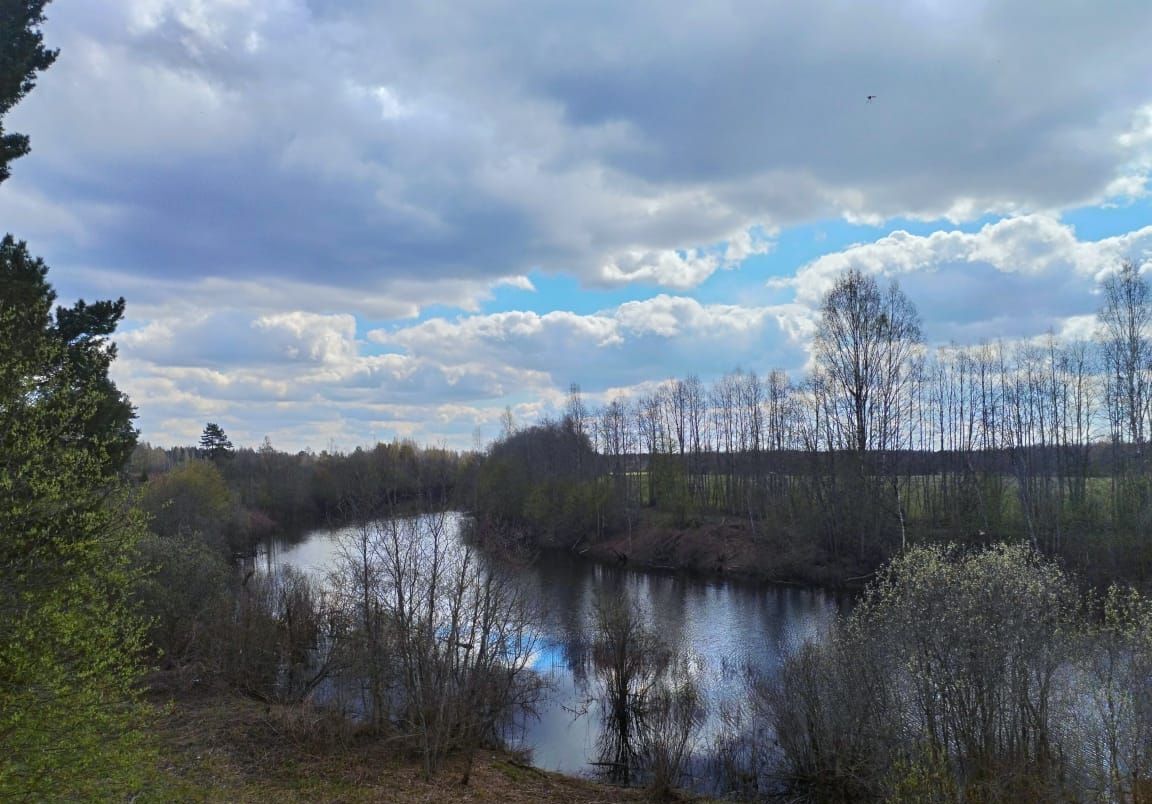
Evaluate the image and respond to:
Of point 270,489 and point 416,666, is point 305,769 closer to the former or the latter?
point 416,666

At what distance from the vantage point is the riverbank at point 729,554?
41125 mm

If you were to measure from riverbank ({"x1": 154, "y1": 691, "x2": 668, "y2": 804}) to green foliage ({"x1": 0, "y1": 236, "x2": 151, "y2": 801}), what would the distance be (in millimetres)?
3479

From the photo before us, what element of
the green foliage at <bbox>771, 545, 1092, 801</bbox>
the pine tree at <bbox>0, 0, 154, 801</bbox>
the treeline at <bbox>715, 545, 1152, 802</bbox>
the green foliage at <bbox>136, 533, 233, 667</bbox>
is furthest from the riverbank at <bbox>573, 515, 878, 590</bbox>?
the pine tree at <bbox>0, 0, 154, 801</bbox>

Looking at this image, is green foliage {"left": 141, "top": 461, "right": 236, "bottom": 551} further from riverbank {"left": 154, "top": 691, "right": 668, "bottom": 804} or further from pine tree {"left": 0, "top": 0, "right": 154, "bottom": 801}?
pine tree {"left": 0, "top": 0, "right": 154, "bottom": 801}

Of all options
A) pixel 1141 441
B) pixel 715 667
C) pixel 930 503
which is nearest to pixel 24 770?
pixel 715 667

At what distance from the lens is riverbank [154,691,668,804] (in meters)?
12.5

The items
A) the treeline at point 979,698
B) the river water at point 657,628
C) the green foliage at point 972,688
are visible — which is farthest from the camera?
the river water at point 657,628

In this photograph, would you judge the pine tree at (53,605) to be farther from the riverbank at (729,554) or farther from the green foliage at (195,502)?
the riverbank at (729,554)

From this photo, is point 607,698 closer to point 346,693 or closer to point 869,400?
point 346,693

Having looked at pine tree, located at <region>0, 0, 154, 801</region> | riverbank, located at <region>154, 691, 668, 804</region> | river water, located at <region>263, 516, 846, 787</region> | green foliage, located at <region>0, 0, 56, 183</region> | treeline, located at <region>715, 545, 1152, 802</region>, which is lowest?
river water, located at <region>263, 516, 846, 787</region>

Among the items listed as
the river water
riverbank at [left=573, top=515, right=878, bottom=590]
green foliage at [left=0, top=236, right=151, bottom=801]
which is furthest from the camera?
riverbank at [left=573, top=515, right=878, bottom=590]

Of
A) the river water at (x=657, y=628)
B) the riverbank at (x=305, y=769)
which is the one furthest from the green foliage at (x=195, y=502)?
the riverbank at (x=305, y=769)

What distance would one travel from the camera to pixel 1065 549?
1340 inches

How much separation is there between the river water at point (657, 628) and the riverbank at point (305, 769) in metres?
3.05
